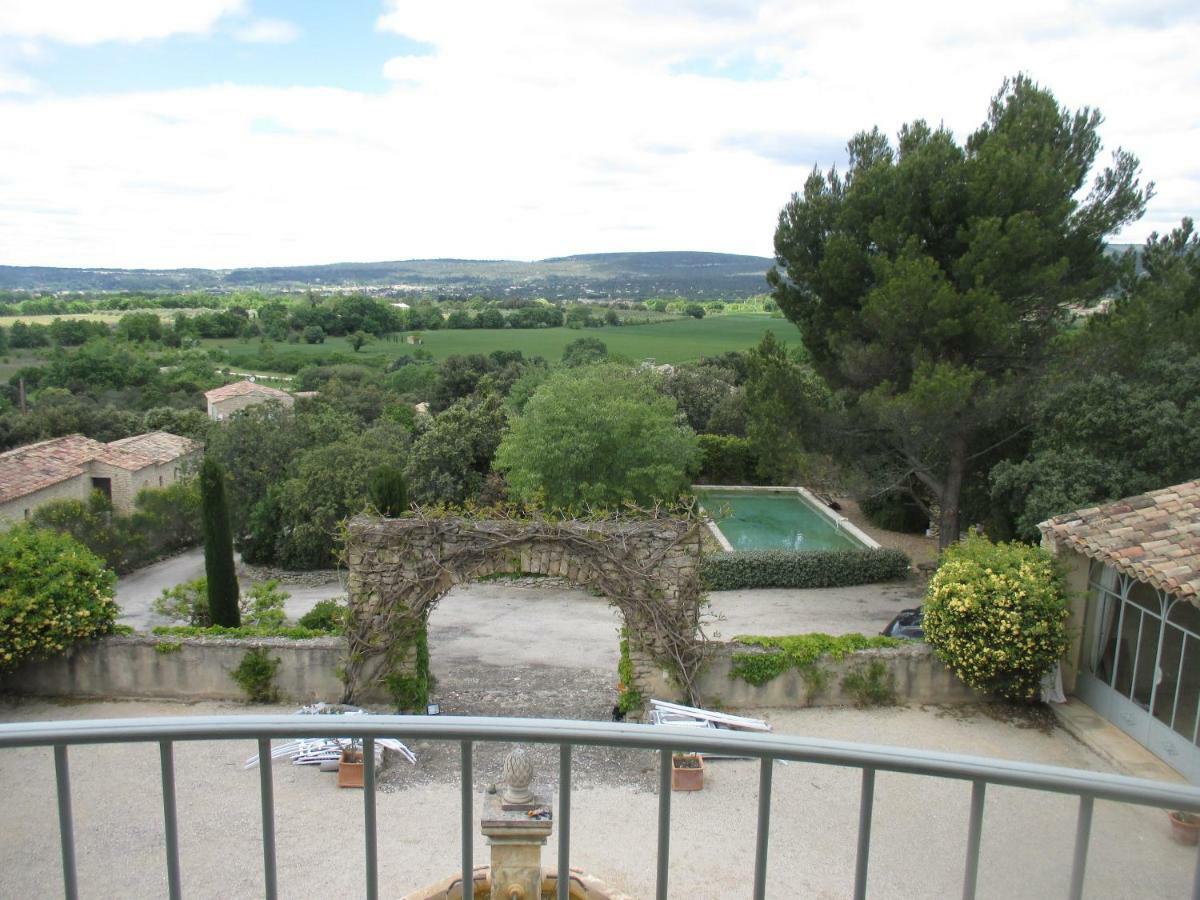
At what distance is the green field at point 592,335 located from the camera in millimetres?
69812

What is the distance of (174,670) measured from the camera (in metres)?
11.8

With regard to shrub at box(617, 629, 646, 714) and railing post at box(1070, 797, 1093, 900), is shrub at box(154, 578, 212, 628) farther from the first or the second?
railing post at box(1070, 797, 1093, 900)

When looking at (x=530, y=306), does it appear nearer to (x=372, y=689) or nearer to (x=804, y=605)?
(x=804, y=605)

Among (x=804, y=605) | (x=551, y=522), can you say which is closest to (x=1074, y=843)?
(x=551, y=522)

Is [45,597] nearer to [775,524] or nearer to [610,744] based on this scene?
[610,744]

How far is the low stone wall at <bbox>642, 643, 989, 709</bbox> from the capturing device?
11633mm

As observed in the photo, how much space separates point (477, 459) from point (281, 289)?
448 ft

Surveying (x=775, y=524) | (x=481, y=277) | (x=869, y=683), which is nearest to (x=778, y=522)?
(x=775, y=524)

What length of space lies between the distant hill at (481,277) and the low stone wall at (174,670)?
317 ft

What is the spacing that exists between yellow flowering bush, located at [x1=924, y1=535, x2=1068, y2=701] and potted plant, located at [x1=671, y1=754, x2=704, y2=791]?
422 cm

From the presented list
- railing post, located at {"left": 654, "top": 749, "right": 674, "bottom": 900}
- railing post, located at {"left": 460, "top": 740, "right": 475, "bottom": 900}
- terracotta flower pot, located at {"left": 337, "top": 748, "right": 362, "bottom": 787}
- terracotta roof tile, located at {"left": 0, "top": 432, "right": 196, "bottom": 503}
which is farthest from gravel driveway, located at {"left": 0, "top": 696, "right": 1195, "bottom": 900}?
terracotta roof tile, located at {"left": 0, "top": 432, "right": 196, "bottom": 503}

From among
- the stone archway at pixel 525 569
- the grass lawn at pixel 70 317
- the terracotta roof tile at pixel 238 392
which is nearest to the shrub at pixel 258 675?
the stone archway at pixel 525 569

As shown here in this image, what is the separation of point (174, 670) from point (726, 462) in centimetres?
2187

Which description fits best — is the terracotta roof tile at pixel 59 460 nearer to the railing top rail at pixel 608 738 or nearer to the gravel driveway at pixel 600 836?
the gravel driveway at pixel 600 836
